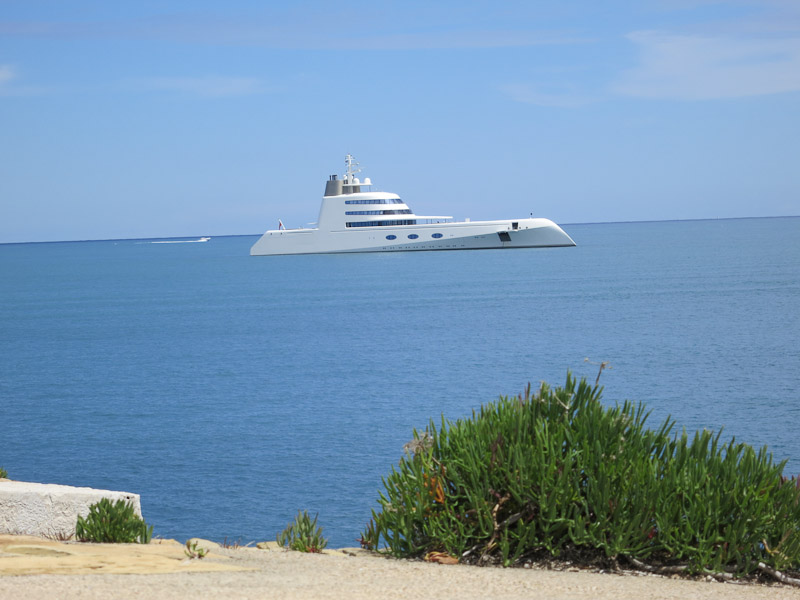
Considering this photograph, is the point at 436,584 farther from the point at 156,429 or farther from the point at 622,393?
the point at 622,393

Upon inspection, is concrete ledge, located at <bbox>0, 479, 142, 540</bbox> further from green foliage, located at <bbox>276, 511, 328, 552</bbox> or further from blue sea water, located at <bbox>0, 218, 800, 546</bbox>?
blue sea water, located at <bbox>0, 218, 800, 546</bbox>

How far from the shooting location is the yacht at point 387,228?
79062mm

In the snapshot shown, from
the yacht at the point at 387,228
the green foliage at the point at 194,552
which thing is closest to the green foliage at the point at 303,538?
the green foliage at the point at 194,552

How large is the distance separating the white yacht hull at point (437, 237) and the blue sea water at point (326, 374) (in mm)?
25260

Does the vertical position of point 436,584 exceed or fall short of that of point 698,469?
it falls short

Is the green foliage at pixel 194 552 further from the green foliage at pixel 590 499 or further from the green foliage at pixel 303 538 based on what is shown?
the green foliage at pixel 590 499

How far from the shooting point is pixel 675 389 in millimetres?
20953

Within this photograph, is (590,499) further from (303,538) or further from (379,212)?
(379,212)

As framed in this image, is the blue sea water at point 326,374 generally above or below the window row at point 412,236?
below

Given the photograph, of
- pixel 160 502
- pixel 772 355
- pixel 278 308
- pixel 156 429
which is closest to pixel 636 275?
pixel 278 308

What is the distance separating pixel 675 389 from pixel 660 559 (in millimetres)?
16229

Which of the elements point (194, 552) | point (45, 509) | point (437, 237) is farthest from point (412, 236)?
point (194, 552)

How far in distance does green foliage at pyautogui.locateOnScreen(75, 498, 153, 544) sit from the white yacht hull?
244 feet

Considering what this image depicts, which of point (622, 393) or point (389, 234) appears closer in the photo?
point (622, 393)
